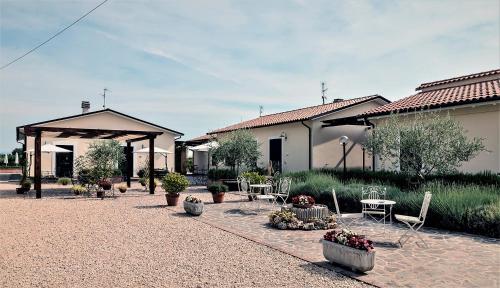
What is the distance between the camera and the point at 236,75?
45.3 feet

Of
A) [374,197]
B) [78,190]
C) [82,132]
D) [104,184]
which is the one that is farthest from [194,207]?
[82,132]

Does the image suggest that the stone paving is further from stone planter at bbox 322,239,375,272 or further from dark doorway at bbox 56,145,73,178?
dark doorway at bbox 56,145,73,178

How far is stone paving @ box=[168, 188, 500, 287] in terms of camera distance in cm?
472

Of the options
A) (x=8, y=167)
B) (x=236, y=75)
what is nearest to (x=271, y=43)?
(x=236, y=75)

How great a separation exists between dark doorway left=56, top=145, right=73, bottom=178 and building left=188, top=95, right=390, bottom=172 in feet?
40.5

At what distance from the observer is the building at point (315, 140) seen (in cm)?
1689

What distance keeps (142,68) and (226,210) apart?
537 cm

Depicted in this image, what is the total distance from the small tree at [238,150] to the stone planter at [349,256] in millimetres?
12348

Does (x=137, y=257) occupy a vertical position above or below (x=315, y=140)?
below

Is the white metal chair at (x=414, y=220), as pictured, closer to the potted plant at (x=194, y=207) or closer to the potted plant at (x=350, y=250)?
the potted plant at (x=350, y=250)

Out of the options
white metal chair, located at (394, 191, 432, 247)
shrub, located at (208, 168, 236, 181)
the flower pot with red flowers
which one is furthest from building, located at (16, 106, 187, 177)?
white metal chair, located at (394, 191, 432, 247)

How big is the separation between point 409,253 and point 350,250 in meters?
1.56

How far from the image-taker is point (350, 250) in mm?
5055

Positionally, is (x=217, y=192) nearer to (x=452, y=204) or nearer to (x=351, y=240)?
(x=452, y=204)
